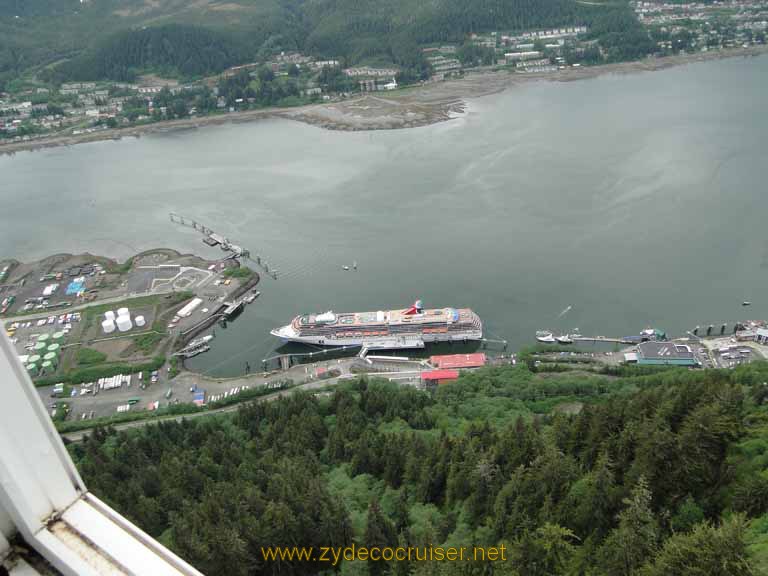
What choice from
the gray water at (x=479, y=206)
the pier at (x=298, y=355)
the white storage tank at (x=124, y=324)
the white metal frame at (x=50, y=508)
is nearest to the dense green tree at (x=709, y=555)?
the white metal frame at (x=50, y=508)

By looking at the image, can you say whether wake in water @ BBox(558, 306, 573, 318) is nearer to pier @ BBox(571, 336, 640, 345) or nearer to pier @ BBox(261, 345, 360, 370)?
pier @ BBox(571, 336, 640, 345)

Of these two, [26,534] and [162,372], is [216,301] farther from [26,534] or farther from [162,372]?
[26,534]

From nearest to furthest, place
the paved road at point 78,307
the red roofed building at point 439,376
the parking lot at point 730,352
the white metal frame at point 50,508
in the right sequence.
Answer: the white metal frame at point 50,508 < the parking lot at point 730,352 < the red roofed building at point 439,376 < the paved road at point 78,307

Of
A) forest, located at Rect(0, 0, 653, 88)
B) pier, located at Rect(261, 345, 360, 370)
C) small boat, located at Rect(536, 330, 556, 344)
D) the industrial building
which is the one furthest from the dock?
forest, located at Rect(0, 0, 653, 88)

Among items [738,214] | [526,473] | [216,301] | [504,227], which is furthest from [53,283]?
[738,214]

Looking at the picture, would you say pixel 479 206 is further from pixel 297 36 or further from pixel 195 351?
pixel 297 36

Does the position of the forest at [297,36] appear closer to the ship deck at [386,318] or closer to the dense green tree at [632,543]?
the ship deck at [386,318]
